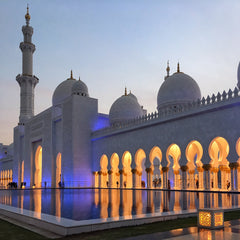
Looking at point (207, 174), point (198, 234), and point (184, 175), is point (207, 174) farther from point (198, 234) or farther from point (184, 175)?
point (198, 234)

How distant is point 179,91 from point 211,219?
45.2 feet

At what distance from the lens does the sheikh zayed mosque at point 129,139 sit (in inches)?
486

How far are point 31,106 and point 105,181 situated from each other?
36.5ft

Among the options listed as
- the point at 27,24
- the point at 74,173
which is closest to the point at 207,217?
the point at 74,173

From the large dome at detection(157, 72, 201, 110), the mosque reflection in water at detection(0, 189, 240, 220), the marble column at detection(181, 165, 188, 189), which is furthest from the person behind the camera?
the large dome at detection(157, 72, 201, 110)

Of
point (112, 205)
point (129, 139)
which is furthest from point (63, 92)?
point (112, 205)

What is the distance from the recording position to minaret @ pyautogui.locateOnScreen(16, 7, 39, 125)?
25203mm

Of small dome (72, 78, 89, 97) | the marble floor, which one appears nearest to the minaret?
small dome (72, 78, 89, 97)

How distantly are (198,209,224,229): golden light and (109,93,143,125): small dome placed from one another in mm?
16530

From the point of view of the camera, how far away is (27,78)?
24984 millimetres

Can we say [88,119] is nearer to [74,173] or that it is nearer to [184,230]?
[74,173]

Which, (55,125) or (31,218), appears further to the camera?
(55,125)

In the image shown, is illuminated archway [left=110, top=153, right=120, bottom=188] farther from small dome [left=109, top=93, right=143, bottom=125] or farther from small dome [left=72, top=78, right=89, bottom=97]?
small dome [left=72, top=78, right=89, bottom=97]

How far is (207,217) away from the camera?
10.7 ft
